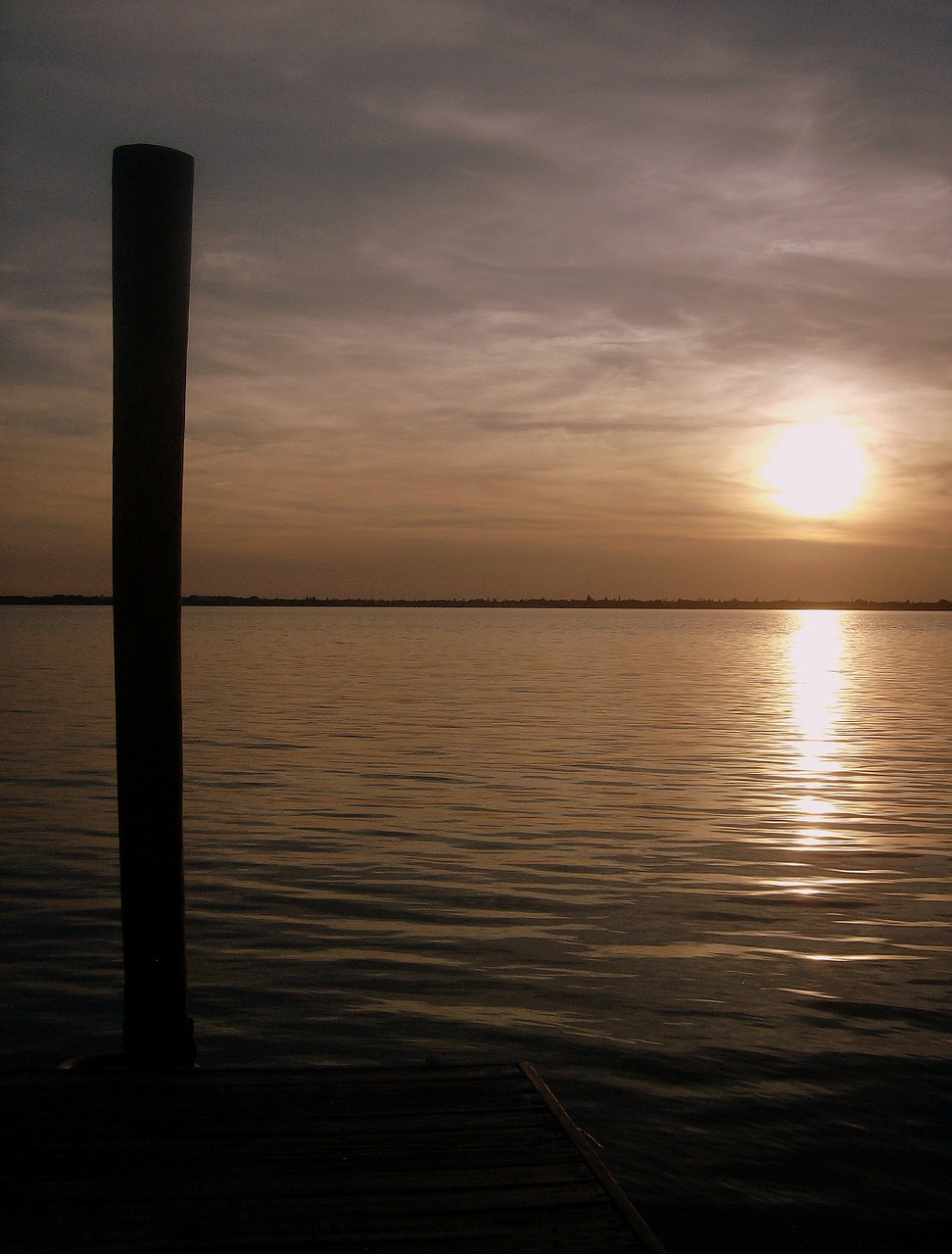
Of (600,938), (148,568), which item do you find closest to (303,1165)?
(148,568)

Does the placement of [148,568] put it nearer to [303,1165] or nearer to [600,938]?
[303,1165]

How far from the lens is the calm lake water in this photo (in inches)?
282

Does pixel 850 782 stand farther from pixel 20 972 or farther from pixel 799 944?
pixel 20 972

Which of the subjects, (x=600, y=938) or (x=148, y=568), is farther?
(x=600, y=938)

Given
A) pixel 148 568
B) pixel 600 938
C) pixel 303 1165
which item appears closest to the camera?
pixel 303 1165

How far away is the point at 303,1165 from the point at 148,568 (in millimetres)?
3178

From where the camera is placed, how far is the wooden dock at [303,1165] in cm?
418

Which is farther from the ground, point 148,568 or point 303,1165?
point 148,568

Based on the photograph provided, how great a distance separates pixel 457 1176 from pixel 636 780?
1745 cm

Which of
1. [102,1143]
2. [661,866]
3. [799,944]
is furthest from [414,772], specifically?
[102,1143]

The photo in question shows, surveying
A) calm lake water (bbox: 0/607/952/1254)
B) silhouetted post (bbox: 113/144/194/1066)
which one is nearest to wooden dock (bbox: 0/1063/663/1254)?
silhouetted post (bbox: 113/144/194/1066)

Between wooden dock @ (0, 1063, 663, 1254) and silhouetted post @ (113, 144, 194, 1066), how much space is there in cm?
80

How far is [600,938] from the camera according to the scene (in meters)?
11.3

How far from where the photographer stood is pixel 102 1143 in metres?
4.87
